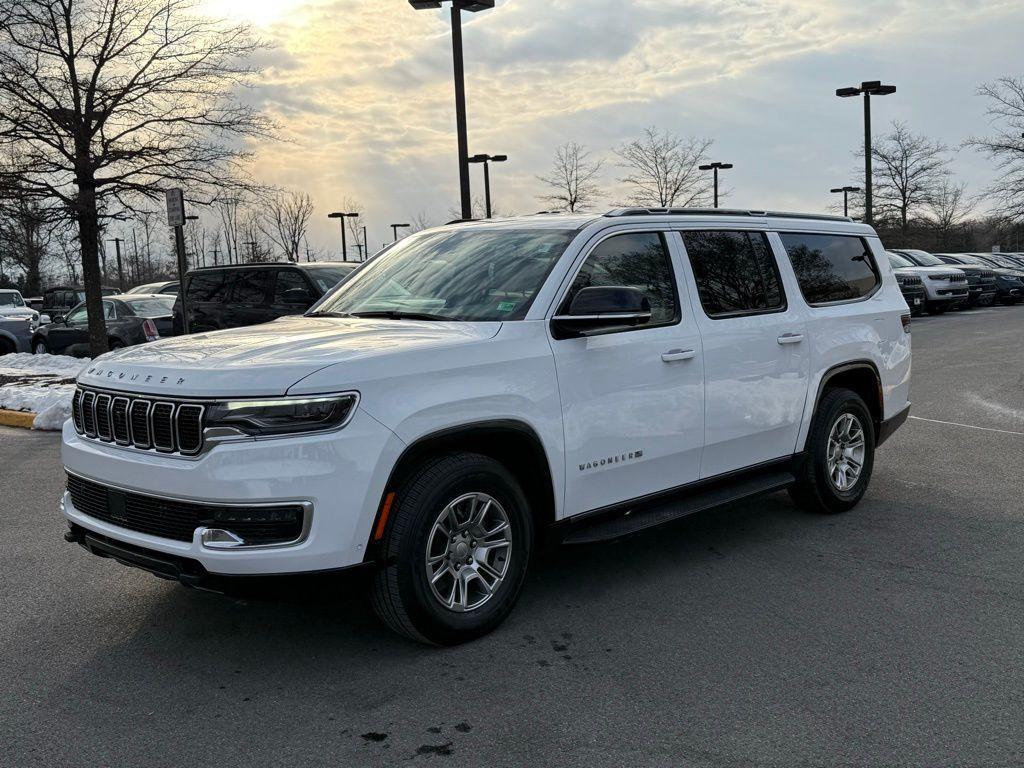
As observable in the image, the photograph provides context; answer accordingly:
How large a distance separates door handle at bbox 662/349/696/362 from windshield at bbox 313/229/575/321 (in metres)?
0.75

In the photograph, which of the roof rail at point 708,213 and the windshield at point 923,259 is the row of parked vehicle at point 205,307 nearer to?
the roof rail at point 708,213

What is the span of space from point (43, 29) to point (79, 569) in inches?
544

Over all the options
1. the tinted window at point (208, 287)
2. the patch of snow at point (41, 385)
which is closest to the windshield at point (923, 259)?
the tinted window at point (208, 287)

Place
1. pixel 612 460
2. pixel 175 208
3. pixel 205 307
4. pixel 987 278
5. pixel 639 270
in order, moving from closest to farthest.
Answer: pixel 612 460, pixel 639 270, pixel 175 208, pixel 205 307, pixel 987 278

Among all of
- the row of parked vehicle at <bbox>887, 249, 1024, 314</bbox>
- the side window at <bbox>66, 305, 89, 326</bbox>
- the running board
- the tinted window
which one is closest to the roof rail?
the running board

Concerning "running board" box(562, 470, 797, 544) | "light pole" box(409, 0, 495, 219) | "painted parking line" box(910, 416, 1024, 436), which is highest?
"light pole" box(409, 0, 495, 219)

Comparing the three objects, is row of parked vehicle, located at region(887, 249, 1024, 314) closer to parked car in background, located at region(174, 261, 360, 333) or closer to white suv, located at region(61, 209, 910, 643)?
parked car in background, located at region(174, 261, 360, 333)

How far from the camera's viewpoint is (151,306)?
18609 millimetres

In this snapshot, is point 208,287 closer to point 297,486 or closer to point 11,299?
point 297,486

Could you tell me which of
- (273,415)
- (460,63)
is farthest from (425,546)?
(460,63)

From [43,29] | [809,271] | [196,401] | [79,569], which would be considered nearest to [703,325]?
[809,271]

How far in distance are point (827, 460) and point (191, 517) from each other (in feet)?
13.3

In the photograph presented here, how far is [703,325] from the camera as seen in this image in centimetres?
517

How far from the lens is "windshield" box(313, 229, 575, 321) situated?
466 cm
